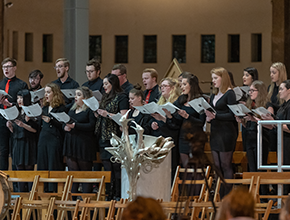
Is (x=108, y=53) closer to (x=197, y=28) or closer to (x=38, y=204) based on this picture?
(x=197, y=28)

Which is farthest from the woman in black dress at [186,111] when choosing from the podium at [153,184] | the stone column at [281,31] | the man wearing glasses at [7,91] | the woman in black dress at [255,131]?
the stone column at [281,31]

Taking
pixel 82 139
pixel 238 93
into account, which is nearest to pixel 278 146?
pixel 238 93

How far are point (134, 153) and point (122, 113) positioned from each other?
1.51 m

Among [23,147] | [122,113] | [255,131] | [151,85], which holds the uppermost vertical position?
[151,85]

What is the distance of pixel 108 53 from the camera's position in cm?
2098

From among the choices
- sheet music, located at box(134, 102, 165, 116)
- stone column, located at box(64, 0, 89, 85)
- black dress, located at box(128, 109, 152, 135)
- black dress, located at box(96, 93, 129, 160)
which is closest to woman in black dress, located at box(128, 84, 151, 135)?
black dress, located at box(128, 109, 152, 135)

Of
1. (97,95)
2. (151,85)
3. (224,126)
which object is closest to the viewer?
(224,126)

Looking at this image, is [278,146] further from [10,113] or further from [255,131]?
[10,113]

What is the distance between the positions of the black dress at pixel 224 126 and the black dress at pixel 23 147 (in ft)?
8.33

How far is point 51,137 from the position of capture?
307 inches

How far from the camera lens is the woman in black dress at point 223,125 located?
719 cm

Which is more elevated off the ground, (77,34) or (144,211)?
(77,34)

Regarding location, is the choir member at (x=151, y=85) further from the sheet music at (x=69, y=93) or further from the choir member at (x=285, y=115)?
the choir member at (x=285, y=115)

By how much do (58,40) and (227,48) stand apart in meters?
6.00
